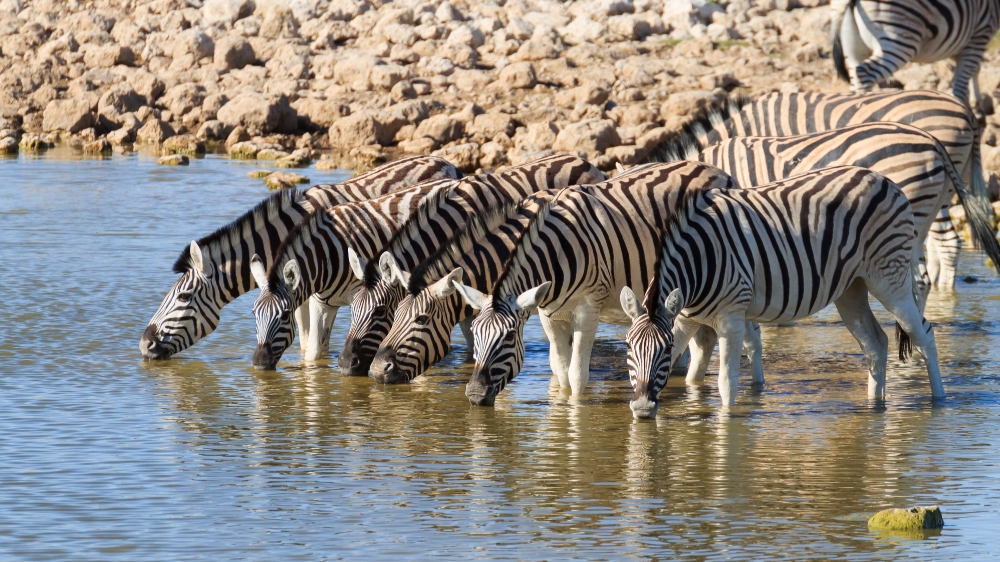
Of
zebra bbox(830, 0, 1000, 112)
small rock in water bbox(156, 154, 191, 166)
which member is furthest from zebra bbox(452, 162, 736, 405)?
small rock in water bbox(156, 154, 191, 166)

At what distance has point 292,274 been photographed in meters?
10.5

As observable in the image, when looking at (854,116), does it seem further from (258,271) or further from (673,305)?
(258,271)

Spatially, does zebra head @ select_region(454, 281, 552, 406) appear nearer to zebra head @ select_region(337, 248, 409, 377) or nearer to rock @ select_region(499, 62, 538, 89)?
zebra head @ select_region(337, 248, 409, 377)

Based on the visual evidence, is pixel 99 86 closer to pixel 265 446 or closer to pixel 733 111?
pixel 733 111

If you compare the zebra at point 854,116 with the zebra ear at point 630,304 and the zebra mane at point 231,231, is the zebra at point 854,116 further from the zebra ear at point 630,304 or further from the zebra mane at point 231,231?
the zebra ear at point 630,304

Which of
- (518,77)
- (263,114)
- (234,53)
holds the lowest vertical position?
(263,114)

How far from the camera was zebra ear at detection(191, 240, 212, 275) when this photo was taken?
430 inches

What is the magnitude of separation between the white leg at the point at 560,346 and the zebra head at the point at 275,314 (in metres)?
2.04

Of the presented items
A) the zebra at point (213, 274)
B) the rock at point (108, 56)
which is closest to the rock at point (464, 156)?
the zebra at point (213, 274)

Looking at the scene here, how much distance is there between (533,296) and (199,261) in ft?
11.2

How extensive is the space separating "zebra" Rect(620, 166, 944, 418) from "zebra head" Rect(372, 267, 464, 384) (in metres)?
1.61

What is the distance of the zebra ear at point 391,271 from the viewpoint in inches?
395

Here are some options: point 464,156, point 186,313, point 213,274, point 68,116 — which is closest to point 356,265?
point 213,274

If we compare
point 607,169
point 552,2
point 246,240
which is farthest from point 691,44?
point 246,240
